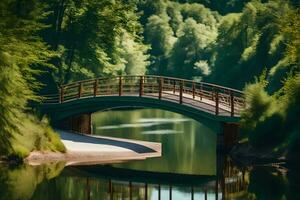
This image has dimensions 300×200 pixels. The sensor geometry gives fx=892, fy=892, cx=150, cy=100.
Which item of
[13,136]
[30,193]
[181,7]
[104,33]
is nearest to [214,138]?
[104,33]

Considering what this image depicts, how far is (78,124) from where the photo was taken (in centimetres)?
6550

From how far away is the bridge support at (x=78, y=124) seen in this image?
65.1 m

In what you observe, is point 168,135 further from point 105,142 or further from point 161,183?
point 161,183

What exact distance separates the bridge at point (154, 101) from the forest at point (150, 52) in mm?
1675

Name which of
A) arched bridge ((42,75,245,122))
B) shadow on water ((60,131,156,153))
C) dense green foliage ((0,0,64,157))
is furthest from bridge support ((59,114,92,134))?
dense green foliage ((0,0,64,157))

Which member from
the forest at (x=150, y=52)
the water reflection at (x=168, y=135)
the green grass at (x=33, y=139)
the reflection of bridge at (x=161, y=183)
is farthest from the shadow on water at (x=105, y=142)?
the reflection of bridge at (x=161, y=183)

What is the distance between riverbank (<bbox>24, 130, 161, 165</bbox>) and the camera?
51938 mm

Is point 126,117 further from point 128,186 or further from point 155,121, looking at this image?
point 128,186

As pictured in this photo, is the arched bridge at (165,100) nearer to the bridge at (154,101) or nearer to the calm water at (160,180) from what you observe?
Answer: the bridge at (154,101)

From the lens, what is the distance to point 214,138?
69.6 meters

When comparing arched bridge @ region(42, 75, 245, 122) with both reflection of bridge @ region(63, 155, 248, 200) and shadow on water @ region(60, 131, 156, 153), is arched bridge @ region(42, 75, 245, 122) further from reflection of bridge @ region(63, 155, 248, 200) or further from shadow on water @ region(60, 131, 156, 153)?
reflection of bridge @ region(63, 155, 248, 200)

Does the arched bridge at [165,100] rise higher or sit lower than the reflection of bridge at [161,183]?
higher

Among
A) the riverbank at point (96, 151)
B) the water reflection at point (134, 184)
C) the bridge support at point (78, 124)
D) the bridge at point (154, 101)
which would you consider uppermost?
the bridge at point (154, 101)

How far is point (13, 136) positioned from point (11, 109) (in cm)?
152
